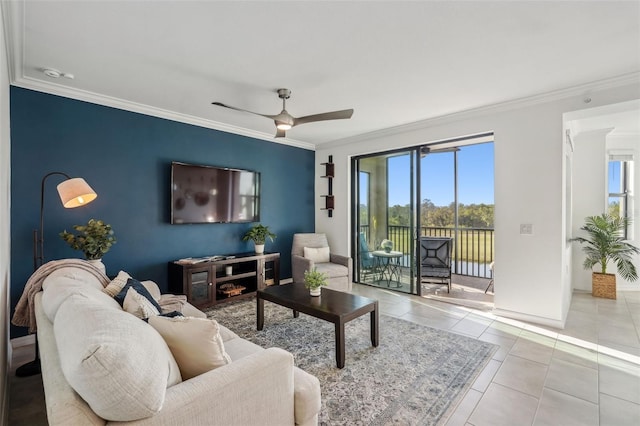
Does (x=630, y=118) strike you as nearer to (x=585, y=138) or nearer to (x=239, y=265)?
(x=585, y=138)

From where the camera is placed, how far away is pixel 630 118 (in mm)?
4137

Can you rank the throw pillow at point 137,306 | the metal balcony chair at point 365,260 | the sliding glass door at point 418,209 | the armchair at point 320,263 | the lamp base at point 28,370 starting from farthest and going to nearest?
the metal balcony chair at point 365,260, the sliding glass door at point 418,209, the armchair at point 320,263, the lamp base at point 28,370, the throw pillow at point 137,306

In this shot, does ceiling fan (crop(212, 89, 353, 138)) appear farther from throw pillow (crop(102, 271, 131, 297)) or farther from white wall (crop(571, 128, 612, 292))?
white wall (crop(571, 128, 612, 292))

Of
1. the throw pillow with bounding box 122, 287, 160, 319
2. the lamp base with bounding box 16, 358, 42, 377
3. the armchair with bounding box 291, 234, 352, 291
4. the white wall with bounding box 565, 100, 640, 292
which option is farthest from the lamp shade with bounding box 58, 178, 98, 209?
the white wall with bounding box 565, 100, 640, 292

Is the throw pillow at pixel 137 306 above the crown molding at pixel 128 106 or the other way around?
the other way around

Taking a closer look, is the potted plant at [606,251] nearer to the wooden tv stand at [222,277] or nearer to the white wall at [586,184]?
the white wall at [586,184]

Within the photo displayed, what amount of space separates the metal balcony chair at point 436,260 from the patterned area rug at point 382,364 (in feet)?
5.47

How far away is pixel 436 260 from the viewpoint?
5.13 meters

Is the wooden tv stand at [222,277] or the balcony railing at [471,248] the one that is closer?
the wooden tv stand at [222,277]

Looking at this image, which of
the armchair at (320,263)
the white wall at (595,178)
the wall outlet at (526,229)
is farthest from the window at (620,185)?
the armchair at (320,263)

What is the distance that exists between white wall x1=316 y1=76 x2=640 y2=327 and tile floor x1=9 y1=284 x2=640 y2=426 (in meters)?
0.31

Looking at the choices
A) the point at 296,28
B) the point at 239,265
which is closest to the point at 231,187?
the point at 239,265

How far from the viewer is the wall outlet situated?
3529mm

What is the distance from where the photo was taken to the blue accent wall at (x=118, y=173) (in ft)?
9.77
